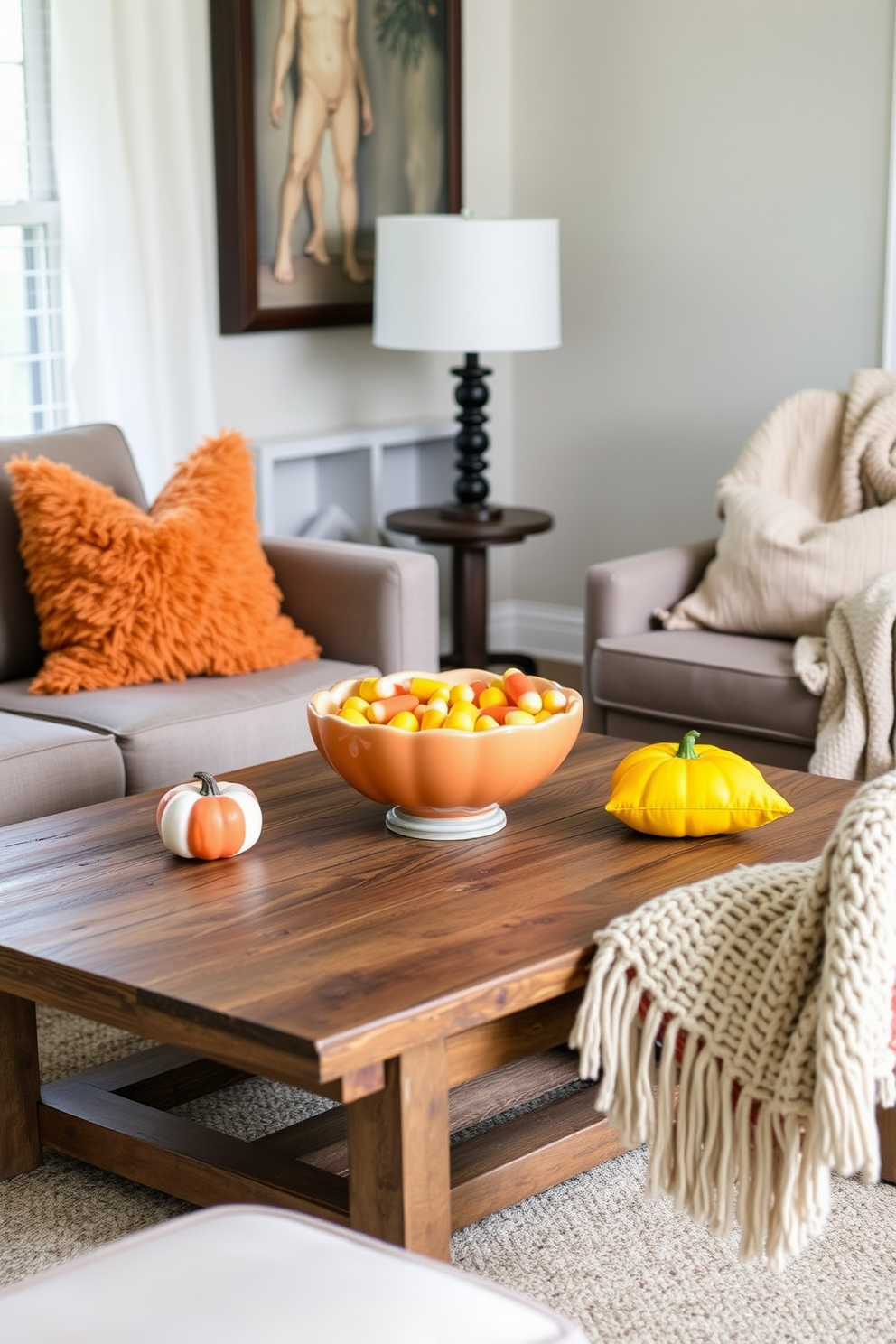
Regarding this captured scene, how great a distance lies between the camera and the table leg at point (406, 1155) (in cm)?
158

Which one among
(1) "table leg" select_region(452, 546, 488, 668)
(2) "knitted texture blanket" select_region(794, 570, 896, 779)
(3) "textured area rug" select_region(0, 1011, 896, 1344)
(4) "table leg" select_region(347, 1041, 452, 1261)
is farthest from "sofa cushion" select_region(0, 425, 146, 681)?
(4) "table leg" select_region(347, 1041, 452, 1261)

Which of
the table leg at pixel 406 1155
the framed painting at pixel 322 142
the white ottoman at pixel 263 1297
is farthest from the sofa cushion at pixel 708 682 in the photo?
the white ottoman at pixel 263 1297

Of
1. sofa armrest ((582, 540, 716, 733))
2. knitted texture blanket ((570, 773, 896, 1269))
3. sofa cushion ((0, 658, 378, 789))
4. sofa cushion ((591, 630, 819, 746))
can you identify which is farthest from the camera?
sofa armrest ((582, 540, 716, 733))

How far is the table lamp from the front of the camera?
394cm

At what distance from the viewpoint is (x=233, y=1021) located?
1.52 meters

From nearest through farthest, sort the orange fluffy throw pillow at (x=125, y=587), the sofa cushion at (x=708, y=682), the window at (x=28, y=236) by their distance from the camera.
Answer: the orange fluffy throw pillow at (x=125, y=587)
the sofa cushion at (x=708, y=682)
the window at (x=28, y=236)

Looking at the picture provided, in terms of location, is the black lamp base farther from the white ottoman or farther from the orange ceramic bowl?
the white ottoman

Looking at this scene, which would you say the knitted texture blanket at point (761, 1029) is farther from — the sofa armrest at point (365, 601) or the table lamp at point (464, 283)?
the table lamp at point (464, 283)

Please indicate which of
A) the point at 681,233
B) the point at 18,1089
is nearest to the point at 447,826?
the point at 18,1089

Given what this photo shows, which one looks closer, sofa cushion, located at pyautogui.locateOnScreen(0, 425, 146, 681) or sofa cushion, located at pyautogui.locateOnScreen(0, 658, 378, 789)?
sofa cushion, located at pyautogui.locateOnScreen(0, 658, 378, 789)

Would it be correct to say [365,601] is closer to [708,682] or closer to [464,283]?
[708,682]

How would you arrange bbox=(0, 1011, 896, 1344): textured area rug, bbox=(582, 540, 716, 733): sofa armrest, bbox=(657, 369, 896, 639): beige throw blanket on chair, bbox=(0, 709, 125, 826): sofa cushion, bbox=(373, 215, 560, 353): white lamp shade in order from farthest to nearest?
bbox=(373, 215, 560, 353): white lamp shade
bbox=(582, 540, 716, 733): sofa armrest
bbox=(657, 369, 896, 639): beige throw blanket on chair
bbox=(0, 709, 125, 826): sofa cushion
bbox=(0, 1011, 896, 1344): textured area rug

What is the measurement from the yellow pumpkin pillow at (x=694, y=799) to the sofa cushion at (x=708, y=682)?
1115 mm

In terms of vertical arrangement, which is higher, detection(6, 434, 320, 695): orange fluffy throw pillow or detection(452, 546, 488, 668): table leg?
detection(6, 434, 320, 695): orange fluffy throw pillow
